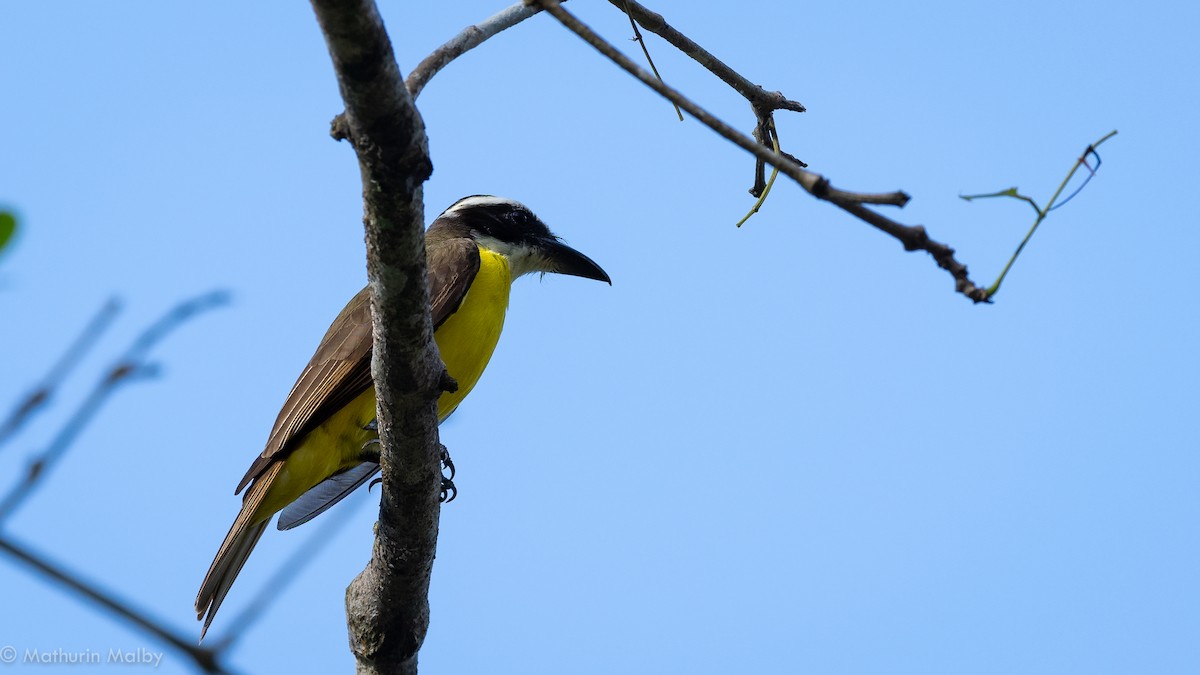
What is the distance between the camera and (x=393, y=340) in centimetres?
324

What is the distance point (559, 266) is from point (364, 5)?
4.15 meters

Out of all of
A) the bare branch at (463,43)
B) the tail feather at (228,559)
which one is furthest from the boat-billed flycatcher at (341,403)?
the bare branch at (463,43)

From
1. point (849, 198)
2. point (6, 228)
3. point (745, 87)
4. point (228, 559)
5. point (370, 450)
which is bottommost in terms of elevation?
point (6, 228)

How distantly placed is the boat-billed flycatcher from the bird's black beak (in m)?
0.69

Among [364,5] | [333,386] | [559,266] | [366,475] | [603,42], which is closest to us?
[603,42]

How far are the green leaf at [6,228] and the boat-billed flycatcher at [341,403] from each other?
3.05 metres

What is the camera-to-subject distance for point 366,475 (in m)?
5.44

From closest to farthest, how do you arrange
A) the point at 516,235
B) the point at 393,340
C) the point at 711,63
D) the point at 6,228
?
the point at 6,228
the point at 393,340
the point at 711,63
the point at 516,235

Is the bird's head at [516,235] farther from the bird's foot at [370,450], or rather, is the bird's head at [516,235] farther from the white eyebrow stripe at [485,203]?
the bird's foot at [370,450]

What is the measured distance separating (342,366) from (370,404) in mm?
226

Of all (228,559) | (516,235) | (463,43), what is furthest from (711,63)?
(228,559)

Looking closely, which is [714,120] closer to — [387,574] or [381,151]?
[381,151]

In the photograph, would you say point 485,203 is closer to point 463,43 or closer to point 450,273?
point 450,273

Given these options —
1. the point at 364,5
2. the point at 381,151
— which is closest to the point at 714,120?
the point at 364,5
